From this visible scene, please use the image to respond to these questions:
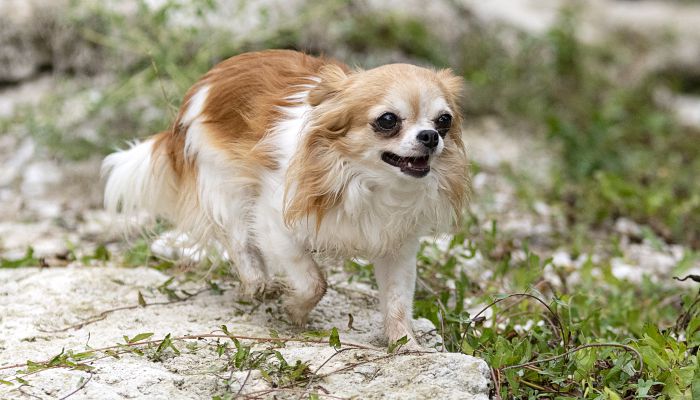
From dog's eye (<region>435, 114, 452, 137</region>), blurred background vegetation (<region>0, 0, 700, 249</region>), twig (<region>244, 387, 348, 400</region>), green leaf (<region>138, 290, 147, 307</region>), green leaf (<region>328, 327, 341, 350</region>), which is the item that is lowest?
blurred background vegetation (<region>0, 0, 700, 249</region>)

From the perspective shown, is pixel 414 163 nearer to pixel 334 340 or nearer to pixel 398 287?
pixel 398 287

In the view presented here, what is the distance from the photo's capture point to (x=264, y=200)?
15.0 feet

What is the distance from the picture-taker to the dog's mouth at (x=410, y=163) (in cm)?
408

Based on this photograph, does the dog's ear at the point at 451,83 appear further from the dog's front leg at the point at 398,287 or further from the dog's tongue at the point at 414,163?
the dog's front leg at the point at 398,287

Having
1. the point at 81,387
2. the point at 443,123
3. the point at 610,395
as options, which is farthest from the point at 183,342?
the point at 610,395

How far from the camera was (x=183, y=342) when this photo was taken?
→ 13.1 feet

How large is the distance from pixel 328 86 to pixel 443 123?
494mm

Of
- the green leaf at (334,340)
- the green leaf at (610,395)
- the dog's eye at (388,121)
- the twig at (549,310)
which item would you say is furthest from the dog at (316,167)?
the green leaf at (610,395)

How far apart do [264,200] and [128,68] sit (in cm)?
401

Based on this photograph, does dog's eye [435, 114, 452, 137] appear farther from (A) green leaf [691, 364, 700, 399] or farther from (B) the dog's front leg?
(A) green leaf [691, 364, 700, 399]

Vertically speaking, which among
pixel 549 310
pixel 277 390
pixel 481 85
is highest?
pixel 277 390

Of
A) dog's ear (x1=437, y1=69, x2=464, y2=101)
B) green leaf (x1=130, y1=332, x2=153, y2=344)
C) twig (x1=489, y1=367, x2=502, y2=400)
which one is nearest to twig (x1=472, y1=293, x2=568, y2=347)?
twig (x1=489, y1=367, x2=502, y2=400)

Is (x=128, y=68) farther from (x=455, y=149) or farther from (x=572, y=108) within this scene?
(x=455, y=149)

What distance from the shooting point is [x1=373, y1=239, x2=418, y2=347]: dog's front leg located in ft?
14.2
